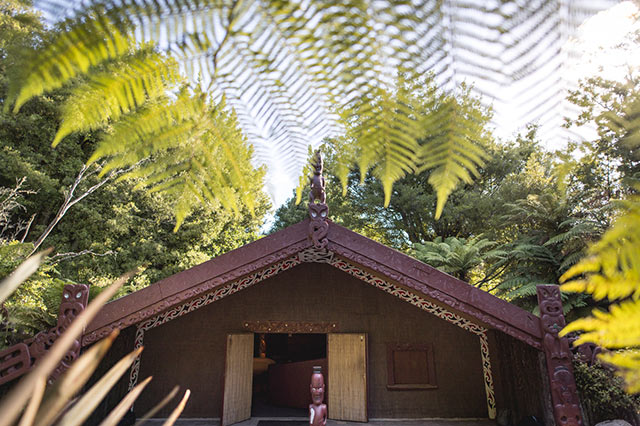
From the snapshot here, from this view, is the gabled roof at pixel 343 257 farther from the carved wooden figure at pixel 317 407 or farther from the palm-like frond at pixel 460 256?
the palm-like frond at pixel 460 256

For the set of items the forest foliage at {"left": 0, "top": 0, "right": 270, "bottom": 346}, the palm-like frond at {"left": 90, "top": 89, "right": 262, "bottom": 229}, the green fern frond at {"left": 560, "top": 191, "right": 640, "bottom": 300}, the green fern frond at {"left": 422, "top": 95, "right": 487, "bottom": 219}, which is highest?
the forest foliage at {"left": 0, "top": 0, "right": 270, "bottom": 346}

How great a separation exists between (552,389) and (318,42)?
15.3ft

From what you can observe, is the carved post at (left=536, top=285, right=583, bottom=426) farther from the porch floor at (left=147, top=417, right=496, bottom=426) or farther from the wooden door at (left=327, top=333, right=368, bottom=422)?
the wooden door at (left=327, top=333, right=368, bottom=422)

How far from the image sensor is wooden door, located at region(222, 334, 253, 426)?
5.72m

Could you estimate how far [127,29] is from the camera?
57cm

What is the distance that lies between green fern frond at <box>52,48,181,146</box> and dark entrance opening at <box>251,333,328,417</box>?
6.68 metres

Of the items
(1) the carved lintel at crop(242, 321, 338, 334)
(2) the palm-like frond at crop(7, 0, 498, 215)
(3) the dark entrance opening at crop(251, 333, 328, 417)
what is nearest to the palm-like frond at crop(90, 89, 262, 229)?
(2) the palm-like frond at crop(7, 0, 498, 215)

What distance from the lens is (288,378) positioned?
761cm

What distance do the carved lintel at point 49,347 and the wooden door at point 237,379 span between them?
2.38m

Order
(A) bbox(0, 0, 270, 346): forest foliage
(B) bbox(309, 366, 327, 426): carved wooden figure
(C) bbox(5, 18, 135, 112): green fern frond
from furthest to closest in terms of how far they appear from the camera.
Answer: (A) bbox(0, 0, 270, 346): forest foliage < (B) bbox(309, 366, 327, 426): carved wooden figure < (C) bbox(5, 18, 135, 112): green fern frond

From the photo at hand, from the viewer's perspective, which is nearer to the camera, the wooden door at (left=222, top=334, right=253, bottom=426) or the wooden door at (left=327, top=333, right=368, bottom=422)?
the wooden door at (left=222, top=334, right=253, bottom=426)

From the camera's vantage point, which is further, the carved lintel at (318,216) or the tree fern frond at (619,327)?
the carved lintel at (318,216)

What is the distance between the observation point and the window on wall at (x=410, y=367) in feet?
20.3

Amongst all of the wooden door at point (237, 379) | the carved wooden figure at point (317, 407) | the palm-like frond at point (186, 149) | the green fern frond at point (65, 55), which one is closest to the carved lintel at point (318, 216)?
the carved wooden figure at point (317, 407)
